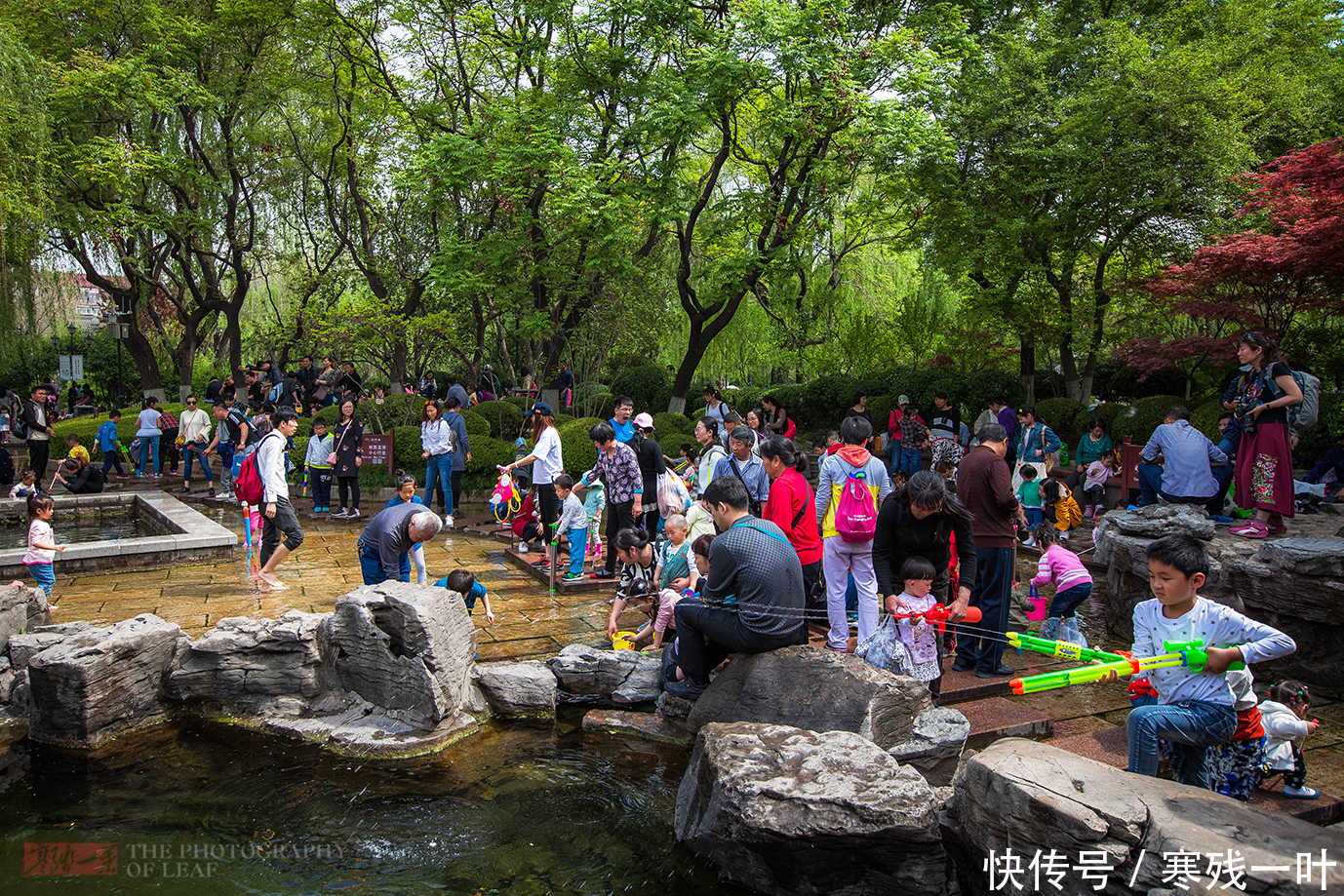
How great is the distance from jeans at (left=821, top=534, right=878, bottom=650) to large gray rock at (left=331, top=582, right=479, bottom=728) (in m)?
2.55

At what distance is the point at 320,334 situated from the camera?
14.7 m

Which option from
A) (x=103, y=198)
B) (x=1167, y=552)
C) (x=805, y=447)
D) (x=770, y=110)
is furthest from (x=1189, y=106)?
(x=103, y=198)

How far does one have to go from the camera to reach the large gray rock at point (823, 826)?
12.0 feet

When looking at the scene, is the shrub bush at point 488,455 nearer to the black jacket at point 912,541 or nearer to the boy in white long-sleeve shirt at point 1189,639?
the black jacket at point 912,541

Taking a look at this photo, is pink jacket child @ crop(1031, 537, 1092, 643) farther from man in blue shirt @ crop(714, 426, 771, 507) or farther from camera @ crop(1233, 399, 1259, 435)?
camera @ crop(1233, 399, 1259, 435)

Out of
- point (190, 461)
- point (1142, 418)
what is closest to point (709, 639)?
point (1142, 418)

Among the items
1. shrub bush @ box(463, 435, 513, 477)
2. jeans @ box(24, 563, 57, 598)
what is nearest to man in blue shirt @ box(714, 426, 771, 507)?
jeans @ box(24, 563, 57, 598)

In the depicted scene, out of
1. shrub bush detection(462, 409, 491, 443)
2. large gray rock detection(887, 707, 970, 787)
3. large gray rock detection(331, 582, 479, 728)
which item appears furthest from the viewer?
shrub bush detection(462, 409, 491, 443)

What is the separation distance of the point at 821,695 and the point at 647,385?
1774cm

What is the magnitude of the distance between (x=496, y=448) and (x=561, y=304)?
15.1ft

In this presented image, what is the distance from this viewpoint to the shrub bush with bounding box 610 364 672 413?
2194 centimetres

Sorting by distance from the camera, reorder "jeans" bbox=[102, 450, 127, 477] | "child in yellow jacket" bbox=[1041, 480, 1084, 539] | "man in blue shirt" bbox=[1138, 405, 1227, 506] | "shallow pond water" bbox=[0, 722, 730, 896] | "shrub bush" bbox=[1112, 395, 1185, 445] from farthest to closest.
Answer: "jeans" bbox=[102, 450, 127, 477] < "shrub bush" bbox=[1112, 395, 1185, 445] < "child in yellow jacket" bbox=[1041, 480, 1084, 539] < "man in blue shirt" bbox=[1138, 405, 1227, 506] < "shallow pond water" bbox=[0, 722, 730, 896]

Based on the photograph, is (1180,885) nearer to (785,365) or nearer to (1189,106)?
(1189,106)

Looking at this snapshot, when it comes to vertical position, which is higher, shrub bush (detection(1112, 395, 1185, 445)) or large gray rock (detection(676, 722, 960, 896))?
shrub bush (detection(1112, 395, 1185, 445))
